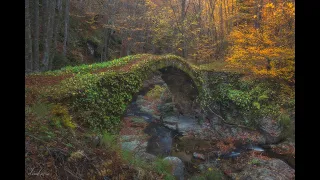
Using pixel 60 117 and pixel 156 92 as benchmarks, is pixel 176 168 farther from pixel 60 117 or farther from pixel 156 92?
pixel 156 92

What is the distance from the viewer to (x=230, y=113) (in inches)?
588

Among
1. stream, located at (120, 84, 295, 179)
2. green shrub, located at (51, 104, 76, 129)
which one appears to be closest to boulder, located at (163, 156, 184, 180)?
stream, located at (120, 84, 295, 179)

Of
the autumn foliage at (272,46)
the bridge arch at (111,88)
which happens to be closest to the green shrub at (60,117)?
the bridge arch at (111,88)

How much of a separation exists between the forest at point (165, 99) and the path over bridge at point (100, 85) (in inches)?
1.9

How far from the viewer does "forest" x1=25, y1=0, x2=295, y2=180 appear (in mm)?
5008

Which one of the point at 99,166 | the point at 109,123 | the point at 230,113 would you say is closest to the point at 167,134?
the point at 230,113

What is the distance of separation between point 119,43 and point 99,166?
23.2m

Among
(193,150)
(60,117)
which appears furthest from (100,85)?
(193,150)

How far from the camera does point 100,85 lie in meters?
8.57

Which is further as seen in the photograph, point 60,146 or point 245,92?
point 245,92

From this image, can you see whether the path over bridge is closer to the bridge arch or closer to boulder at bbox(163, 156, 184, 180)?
the bridge arch

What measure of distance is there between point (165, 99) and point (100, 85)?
405 inches
